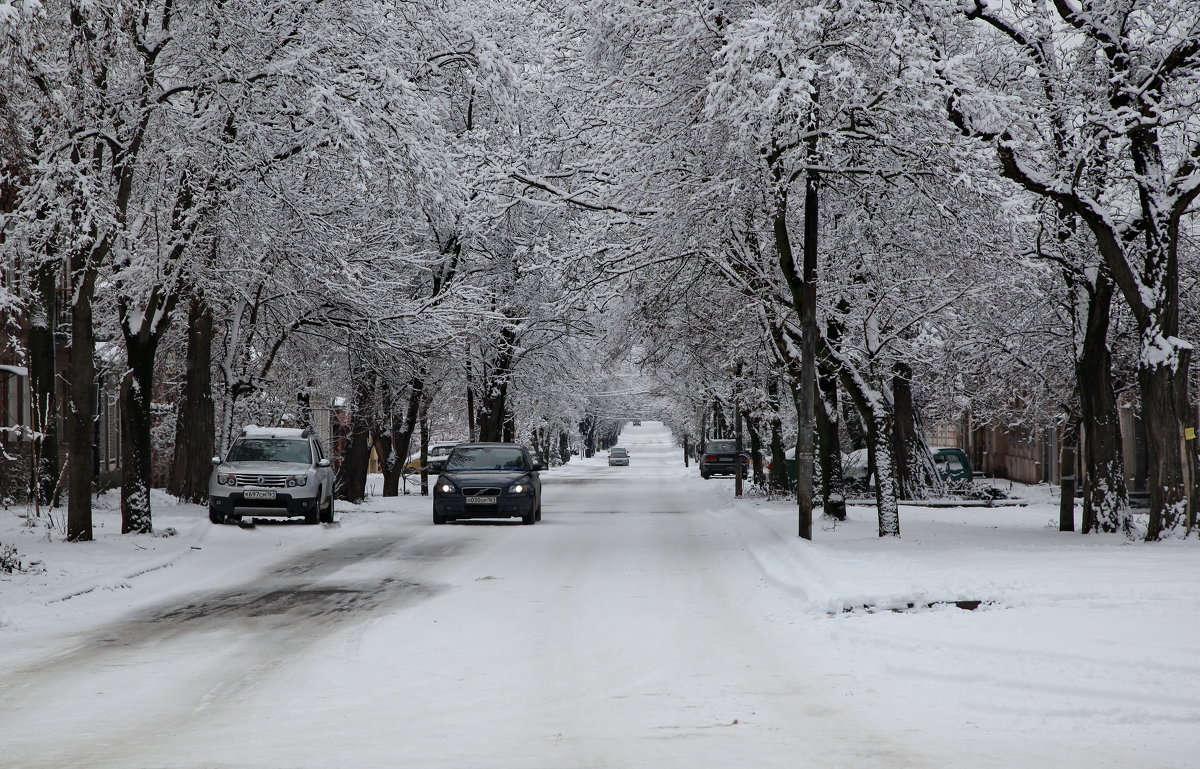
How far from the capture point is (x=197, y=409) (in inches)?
1032

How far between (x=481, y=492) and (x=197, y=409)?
6009 mm

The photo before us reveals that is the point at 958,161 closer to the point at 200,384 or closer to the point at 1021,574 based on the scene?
the point at 1021,574

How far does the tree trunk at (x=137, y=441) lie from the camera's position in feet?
62.5

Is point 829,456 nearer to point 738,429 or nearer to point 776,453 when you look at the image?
point 776,453

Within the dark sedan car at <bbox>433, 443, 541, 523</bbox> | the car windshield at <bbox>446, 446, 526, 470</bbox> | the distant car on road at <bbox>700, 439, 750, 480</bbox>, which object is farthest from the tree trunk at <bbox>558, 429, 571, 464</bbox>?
the dark sedan car at <bbox>433, 443, 541, 523</bbox>

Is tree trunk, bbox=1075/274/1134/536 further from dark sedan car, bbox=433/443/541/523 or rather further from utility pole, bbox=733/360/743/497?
utility pole, bbox=733/360/743/497

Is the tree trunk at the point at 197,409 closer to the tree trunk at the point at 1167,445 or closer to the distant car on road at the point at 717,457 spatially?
the tree trunk at the point at 1167,445

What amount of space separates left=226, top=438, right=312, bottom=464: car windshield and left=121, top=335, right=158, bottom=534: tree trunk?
4.65 m

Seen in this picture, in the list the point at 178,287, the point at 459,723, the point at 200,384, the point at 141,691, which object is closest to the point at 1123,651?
the point at 459,723

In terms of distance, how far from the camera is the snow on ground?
6453 millimetres

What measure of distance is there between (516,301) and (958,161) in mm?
24792

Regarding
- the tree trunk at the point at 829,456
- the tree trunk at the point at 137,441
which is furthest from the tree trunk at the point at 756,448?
the tree trunk at the point at 137,441

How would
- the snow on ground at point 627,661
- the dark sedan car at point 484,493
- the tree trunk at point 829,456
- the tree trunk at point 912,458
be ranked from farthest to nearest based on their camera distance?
1. the tree trunk at point 912,458
2. the dark sedan car at point 484,493
3. the tree trunk at point 829,456
4. the snow on ground at point 627,661

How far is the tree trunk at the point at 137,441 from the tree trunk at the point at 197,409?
15.5 feet
